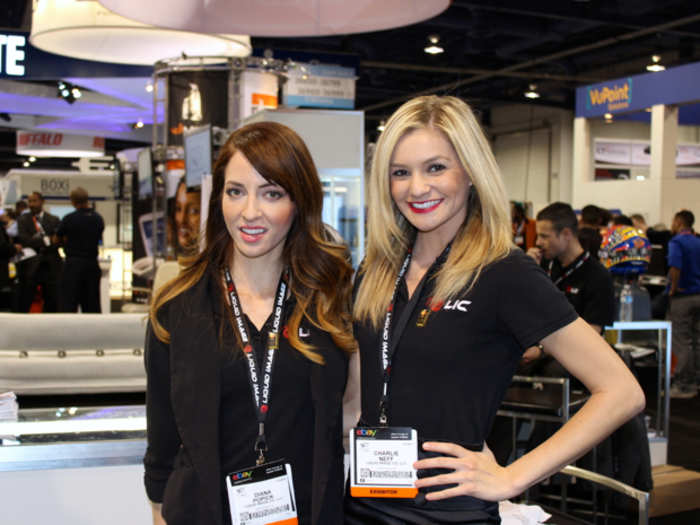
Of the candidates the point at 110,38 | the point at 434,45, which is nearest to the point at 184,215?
the point at 110,38

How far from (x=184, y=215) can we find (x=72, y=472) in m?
3.35

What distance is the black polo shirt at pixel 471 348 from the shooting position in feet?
4.63

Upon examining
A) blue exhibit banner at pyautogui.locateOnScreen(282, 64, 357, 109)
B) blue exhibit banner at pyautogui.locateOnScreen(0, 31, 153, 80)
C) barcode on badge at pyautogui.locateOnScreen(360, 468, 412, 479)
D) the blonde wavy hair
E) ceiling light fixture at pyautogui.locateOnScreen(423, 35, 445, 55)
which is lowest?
barcode on badge at pyautogui.locateOnScreen(360, 468, 412, 479)

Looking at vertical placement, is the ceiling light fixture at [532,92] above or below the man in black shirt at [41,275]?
above

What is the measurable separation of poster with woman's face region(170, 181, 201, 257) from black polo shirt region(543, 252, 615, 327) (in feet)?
6.91

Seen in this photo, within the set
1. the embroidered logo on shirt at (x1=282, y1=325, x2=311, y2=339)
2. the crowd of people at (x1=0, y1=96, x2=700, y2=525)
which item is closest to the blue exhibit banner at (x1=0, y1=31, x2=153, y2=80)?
the crowd of people at (x1=0, y1=96, x2=700, y2=525)

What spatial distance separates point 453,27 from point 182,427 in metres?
11.2

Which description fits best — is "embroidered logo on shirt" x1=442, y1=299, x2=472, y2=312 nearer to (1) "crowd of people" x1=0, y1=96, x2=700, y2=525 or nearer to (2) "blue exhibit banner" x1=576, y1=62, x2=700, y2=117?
(1) "crowd of people" x1=0, y1=96, x2=700, y2=525

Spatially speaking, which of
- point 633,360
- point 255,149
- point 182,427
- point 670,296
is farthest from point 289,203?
point 670,296

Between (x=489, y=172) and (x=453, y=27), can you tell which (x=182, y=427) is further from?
(x=453, y=27)

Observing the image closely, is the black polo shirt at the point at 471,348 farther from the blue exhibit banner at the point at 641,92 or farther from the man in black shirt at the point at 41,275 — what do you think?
the blue exhibit banner at the point at 641,92

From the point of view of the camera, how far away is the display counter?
2.10 m

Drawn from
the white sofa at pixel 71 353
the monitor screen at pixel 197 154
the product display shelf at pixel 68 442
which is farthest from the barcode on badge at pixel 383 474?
the monitor screen at pixel 197 154

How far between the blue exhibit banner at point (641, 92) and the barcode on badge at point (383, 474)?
9.55 m
